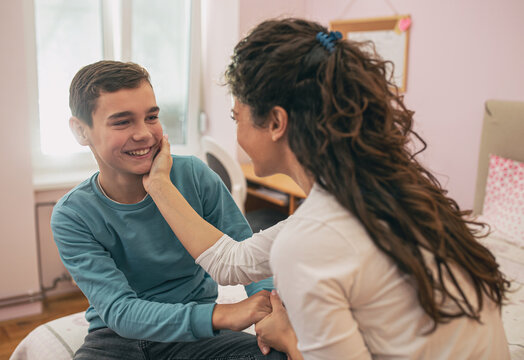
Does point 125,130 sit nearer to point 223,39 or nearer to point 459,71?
point 459,71

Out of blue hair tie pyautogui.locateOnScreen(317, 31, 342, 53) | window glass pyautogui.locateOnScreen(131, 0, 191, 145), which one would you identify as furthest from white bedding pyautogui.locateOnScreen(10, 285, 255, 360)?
window glass pyautogui.locateOnScreen(131, 0, 191, 145)

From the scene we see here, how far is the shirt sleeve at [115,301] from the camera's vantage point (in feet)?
3.60

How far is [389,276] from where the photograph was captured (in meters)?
0.80

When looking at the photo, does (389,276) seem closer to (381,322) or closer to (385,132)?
(381,322)

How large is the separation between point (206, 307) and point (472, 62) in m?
1.98

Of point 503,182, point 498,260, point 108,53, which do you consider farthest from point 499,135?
point 108,53

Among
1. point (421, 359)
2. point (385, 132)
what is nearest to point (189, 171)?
point (385, 132)

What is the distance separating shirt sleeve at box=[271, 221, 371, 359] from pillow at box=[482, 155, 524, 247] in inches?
63.5

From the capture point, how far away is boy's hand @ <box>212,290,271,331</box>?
1.08 metres

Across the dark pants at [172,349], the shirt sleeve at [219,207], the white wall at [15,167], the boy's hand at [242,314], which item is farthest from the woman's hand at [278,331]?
the white wall at [15,167]

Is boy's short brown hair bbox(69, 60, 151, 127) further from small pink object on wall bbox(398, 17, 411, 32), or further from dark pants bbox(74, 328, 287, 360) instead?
small pink object on wall bbox(398, 17, 411, 32)

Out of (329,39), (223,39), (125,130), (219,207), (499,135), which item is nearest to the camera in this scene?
(329,39)

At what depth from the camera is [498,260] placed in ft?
6.51

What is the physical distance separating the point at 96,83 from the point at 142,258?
18.1 inches
